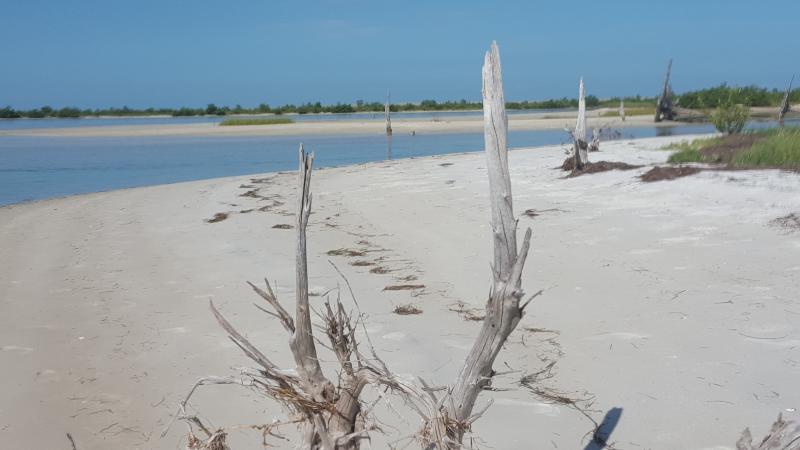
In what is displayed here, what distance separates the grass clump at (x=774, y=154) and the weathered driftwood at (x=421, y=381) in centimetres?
853

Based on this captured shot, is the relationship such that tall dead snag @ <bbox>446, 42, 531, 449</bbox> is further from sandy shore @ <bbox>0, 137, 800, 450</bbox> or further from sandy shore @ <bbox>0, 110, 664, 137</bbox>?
sandy shore @ <bbox>0, 110, 664, 137</bbox>

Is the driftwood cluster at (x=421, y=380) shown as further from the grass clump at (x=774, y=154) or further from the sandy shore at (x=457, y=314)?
the grass clump at (x=774, y=154)

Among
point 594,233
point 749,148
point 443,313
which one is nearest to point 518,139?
point 749,148

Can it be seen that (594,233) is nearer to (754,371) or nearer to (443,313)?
(443,313)

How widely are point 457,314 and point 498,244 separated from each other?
315 cm

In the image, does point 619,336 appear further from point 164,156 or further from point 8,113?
point 8,113

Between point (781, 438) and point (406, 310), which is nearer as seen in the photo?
point (781, 438)

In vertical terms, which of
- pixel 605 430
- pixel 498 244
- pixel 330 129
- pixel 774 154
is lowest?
pixel 605 430

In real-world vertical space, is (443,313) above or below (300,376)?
below

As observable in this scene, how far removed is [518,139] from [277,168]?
1401 centimetres

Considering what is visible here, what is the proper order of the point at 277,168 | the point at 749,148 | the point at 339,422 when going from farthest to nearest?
the point at 277,168 → the point at 749,148 → the point at 339,422

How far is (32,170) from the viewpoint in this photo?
22.0 metres

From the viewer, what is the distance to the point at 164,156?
87.2 feet

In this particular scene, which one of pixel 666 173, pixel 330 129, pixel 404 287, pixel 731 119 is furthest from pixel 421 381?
pixel 330 129
